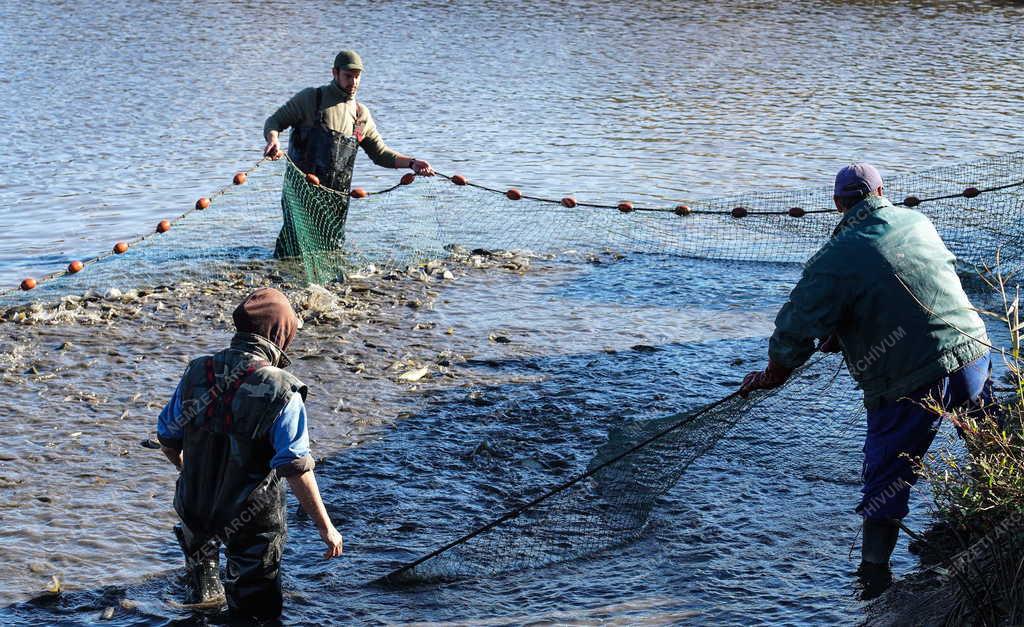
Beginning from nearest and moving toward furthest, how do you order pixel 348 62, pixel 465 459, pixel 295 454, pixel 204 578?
pixel 295 454, pixel 204 578, pixel 465 459, pixel 348 62

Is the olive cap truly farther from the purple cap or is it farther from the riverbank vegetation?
the riverbank vegetation

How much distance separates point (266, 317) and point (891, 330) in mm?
2560

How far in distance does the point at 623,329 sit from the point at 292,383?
16.9ft

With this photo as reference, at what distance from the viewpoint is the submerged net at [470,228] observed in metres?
10.2

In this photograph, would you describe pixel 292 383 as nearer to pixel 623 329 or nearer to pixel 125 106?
pixel 623 329

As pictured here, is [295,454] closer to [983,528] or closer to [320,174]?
[983,528]

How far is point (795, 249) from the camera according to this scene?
37.5 ft

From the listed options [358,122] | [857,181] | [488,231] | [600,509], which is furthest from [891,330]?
[488,231]

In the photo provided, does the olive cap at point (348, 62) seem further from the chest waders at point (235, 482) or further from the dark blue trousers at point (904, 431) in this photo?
the dark blue trousers at point (904, 431)

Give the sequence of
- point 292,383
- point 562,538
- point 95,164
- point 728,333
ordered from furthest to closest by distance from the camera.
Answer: point 95,164, point 728,333, point 562,538, point 292,383

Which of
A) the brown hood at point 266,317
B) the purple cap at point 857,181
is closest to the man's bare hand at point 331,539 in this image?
the brown hood at point 266,317

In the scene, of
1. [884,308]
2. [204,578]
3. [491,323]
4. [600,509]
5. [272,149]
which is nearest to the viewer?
[884,308]

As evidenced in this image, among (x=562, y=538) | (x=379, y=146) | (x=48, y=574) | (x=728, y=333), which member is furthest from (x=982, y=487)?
(x=379, y=146)

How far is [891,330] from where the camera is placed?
492 cm
